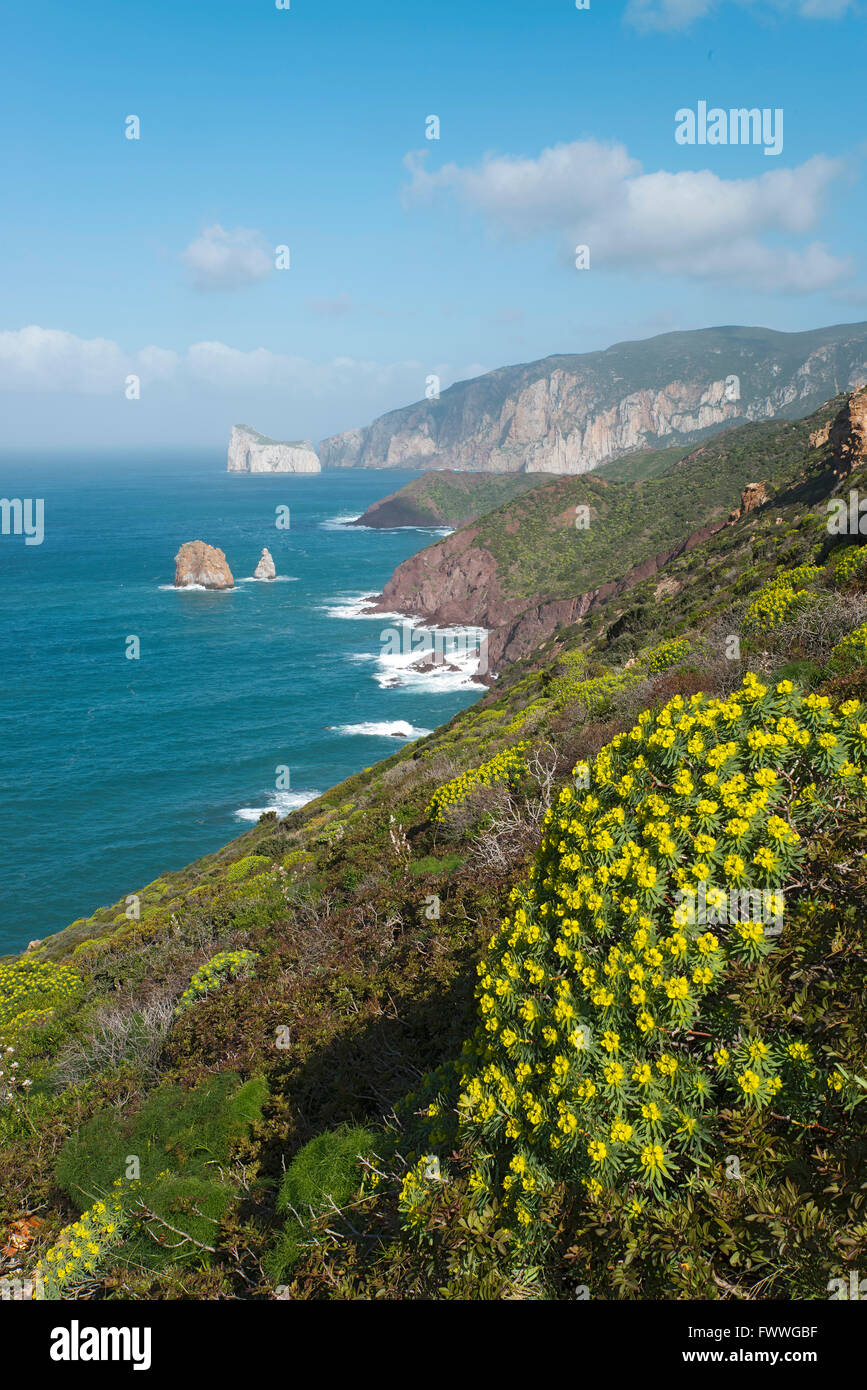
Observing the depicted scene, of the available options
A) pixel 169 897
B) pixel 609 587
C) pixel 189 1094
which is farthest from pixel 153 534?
pixel 189 1094

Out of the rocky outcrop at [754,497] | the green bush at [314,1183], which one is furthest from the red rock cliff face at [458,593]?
the green bush at [314,1183]

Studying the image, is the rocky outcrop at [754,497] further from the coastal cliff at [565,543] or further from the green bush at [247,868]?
the green bush at [247,868]

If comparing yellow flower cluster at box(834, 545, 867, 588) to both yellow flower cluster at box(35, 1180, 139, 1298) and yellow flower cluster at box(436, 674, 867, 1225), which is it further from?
yellow flower cluster at box(35, 1180, 139, 1298)

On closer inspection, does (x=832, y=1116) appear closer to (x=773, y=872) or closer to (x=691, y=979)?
(x=691, y=979)

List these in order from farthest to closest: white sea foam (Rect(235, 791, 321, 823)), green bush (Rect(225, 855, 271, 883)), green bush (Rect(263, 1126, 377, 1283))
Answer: white sea foam (Rect(235, 791, 321, 823)) → green bush (Rect(225, 855, 271, 883)) → green bush (Rect(263, 1126, 377, 1283))

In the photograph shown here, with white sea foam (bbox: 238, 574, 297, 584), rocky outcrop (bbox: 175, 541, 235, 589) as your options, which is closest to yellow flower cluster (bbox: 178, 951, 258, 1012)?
rocky outcrop (bbox: 175, 541, 235, 589)
